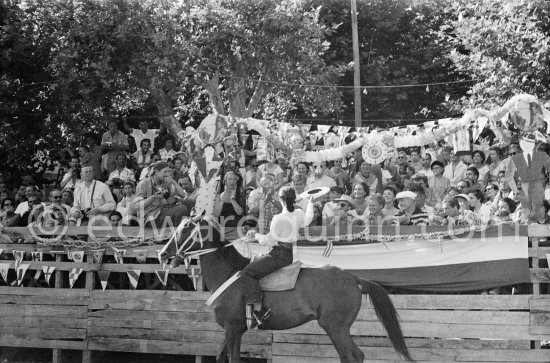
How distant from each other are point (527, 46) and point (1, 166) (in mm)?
11788

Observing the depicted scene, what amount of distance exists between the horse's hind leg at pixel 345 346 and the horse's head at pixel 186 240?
6.48ft

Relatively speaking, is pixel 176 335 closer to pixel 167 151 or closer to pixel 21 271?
pixel 21 271

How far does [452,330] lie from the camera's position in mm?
12133

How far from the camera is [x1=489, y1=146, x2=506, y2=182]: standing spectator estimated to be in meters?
15.2

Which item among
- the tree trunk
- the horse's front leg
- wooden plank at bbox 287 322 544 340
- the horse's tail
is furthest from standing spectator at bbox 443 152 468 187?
the tree trunk

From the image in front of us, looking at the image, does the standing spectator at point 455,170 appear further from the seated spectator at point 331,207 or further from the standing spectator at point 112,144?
the standing spectator at point 112,144

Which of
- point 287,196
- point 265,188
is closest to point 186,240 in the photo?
point 287,196

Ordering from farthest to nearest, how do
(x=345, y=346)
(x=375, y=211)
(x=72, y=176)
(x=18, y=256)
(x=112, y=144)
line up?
1. (x=112, y=144)
2. (x=72, y=176)
3. (x=18, y=256)
4. (x=375, y=211)
5. (x=345, y=346)

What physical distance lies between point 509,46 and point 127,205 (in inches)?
364

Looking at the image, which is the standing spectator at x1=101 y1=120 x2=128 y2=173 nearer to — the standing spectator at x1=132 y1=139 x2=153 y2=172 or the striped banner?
the standing spectator at x1=132 y1=139 x2=153 y2=172

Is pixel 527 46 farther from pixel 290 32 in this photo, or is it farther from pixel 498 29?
pixel 290 32

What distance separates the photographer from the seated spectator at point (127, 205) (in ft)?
45.5

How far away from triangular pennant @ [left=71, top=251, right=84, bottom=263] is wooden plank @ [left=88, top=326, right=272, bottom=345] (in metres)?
1.07

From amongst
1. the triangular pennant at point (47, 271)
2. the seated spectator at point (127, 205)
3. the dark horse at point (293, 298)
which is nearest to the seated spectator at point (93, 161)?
the seated spectator at point (127, 205)
